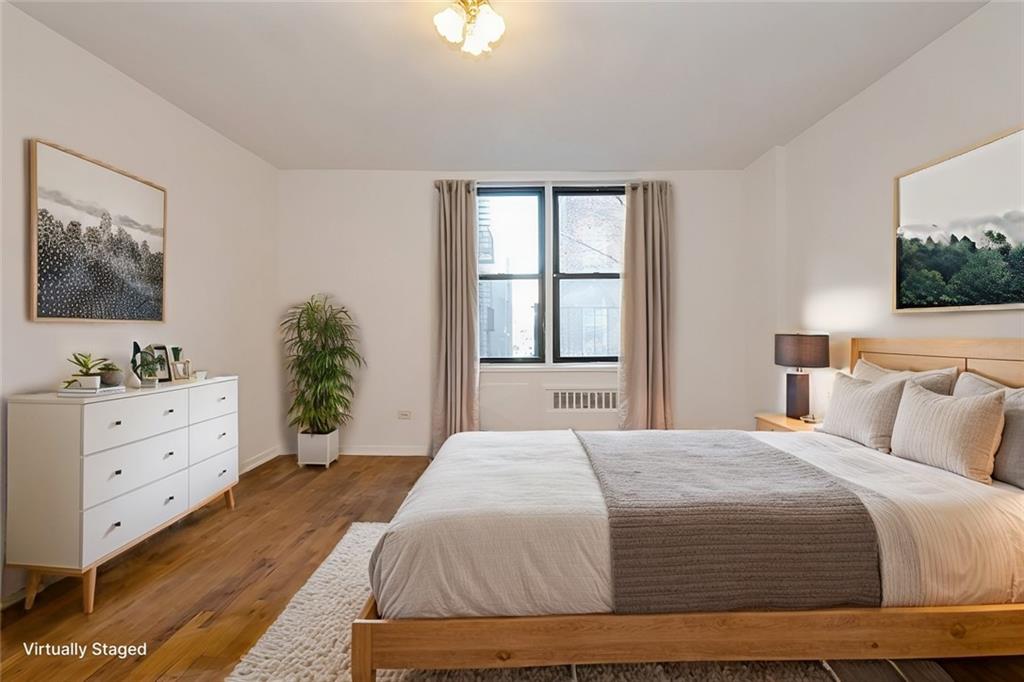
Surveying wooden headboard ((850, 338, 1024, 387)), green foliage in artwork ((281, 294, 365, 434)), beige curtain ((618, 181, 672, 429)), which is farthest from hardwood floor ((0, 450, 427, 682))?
wooden headboard ((850, 338, 1024, 387))

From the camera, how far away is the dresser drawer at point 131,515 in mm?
2127

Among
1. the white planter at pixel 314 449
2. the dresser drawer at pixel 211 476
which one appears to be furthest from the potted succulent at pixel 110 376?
the white planter at pixel 314 449

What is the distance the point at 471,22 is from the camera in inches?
86.9

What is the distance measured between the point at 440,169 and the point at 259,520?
3260 millimetres

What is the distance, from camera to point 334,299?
15.4 ft

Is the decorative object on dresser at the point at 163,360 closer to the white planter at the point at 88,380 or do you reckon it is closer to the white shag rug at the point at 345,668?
the white planter at the point at 88,380

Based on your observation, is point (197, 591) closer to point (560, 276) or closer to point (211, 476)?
point (211, 476)

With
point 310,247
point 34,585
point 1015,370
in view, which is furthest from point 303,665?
point 310,247

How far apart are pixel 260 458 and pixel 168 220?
211 cm

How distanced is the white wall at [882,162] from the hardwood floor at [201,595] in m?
1.90

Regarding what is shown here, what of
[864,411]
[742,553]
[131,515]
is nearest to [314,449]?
[131,515]

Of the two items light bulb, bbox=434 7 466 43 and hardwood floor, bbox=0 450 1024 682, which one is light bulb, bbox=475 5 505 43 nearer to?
light bulb, bbox=434 7 466 43

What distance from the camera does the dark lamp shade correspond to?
329 centimetres

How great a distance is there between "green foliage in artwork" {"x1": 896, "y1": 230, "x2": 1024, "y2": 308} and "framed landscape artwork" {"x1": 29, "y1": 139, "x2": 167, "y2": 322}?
14.4 ft
